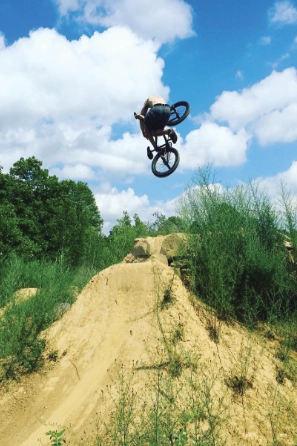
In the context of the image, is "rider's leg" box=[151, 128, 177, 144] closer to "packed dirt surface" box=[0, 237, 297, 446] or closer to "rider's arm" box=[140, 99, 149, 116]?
"rider's arm" box=[140, 99, 149, 116]

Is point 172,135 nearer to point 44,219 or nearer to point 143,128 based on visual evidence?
point 143,128

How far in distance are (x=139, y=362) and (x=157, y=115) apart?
4.49 m

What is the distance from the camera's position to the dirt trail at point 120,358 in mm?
5918

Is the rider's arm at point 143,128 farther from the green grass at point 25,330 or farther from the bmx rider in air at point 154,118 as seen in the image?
the green grass at point 25,330


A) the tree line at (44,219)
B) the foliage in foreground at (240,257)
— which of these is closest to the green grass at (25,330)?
the foliage in foreground at (240,257)

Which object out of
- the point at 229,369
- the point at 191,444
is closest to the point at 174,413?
the point at 191,444

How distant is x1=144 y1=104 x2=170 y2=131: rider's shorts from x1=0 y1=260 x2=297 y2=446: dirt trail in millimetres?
2710

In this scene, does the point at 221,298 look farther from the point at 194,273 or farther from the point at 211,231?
the point at 211,231

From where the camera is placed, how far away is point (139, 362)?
21.4 feet

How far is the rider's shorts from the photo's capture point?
8.23 meters

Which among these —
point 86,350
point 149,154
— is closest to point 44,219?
point 149,154

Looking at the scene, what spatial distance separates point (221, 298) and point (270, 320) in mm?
932

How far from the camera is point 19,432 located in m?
6.32

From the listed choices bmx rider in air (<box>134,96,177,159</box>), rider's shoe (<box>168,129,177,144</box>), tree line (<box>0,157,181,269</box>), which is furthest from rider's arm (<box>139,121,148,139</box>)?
tree line (<box>0,157,181,269</box>)
